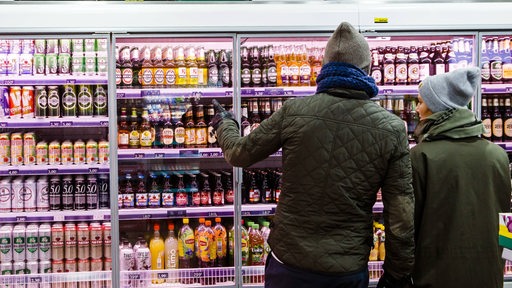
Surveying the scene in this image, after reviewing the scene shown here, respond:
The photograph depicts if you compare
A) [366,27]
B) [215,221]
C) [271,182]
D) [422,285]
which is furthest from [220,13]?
[422,285]

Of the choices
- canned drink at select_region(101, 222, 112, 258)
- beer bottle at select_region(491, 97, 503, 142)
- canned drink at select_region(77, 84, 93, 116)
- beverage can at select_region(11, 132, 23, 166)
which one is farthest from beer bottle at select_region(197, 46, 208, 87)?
beer bottle at select_region(491, 97, 503, 142)

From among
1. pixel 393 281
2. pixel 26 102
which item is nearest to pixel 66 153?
pixel 26 102

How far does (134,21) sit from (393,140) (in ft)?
7.23

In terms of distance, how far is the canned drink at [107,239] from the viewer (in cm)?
395

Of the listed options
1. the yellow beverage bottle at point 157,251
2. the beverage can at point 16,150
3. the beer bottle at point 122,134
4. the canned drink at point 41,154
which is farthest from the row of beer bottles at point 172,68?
the yellow beverage bottle at point 157,251

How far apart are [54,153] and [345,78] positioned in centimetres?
250

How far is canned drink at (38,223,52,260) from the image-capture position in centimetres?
389

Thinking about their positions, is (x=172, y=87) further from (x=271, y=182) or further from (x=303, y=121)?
(x=303, y=121)

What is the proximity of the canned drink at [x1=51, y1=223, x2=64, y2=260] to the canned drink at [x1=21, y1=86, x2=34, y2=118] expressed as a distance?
0.84 meters

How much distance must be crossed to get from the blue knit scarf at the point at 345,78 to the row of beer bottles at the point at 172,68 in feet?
6.28

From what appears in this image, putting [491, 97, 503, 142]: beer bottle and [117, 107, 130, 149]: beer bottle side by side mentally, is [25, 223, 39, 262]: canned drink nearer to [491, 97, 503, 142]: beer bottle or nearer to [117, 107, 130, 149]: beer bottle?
[117, 107, 130, 149]: beer bottle

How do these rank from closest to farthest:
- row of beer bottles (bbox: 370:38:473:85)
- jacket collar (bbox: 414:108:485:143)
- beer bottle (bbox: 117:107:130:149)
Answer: jacket collar (bbox: 414:108:485:143)
beer bottle (bbox: 117:107:130:149)
row of beer bottles (bbox: 370:38:473:85)

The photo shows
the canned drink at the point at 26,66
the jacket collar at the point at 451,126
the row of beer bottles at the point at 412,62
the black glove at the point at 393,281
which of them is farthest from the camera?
the row of beer bottles at the point at 412,62

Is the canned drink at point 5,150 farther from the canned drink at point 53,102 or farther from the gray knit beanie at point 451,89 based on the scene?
the gray knit beanie at point 451,89
